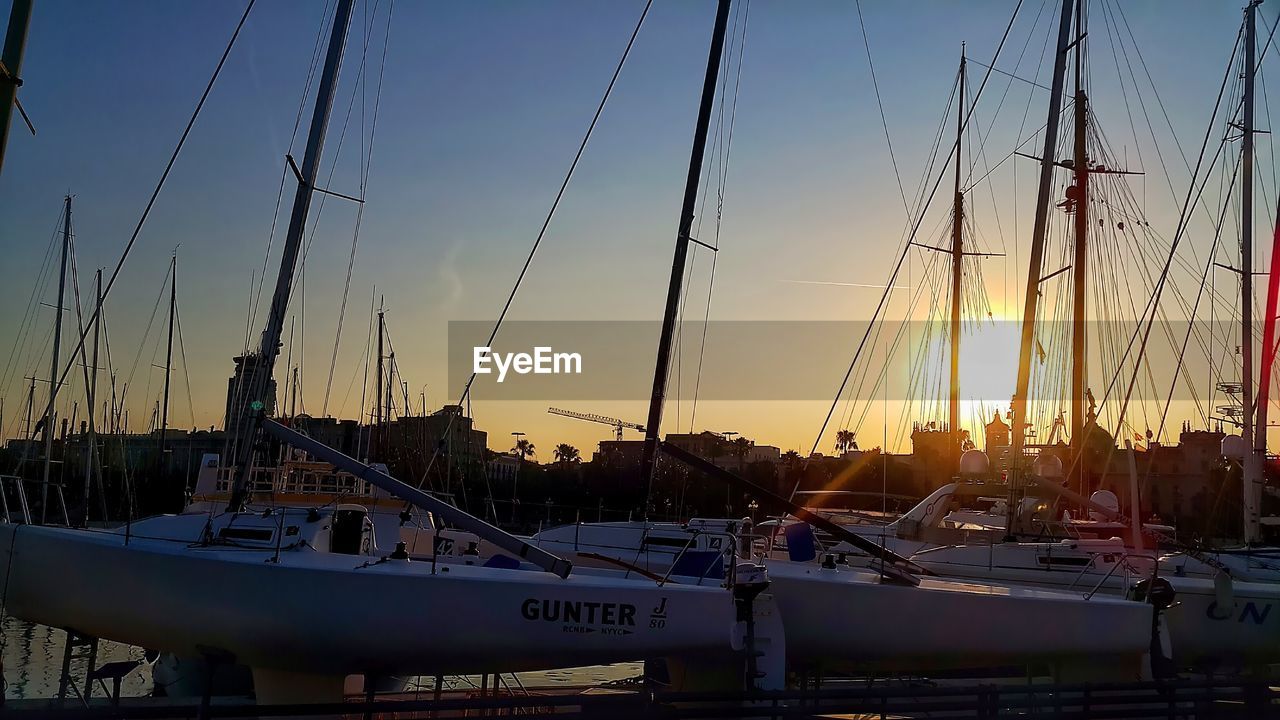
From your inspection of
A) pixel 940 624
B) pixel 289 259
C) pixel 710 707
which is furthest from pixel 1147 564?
pixel 289 259

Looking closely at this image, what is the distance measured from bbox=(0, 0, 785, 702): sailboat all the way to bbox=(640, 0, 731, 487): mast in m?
3.77

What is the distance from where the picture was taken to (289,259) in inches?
498

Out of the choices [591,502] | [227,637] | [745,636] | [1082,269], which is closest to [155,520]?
[227,637]

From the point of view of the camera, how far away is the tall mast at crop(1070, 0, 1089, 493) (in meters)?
23.0

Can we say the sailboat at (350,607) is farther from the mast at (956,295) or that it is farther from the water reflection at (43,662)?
the mast at (956,295)

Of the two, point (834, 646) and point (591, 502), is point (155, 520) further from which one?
point (591, 502)

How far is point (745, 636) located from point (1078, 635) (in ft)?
15.2

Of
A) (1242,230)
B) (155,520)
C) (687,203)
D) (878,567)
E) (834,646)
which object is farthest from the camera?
(1242,230)

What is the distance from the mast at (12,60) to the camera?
6.45m

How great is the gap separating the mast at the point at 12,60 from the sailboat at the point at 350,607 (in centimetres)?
475

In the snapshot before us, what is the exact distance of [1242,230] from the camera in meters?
23.0

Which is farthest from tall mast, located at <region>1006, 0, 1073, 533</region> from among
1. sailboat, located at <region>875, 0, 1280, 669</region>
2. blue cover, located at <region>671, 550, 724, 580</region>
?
blue cover, located at <region>671, 550, 724, 580</region>

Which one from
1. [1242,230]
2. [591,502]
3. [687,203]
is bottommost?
[591,502]

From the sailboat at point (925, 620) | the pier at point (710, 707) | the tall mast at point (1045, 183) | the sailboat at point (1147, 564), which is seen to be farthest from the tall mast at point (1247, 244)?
the pier at point (710, 707)
